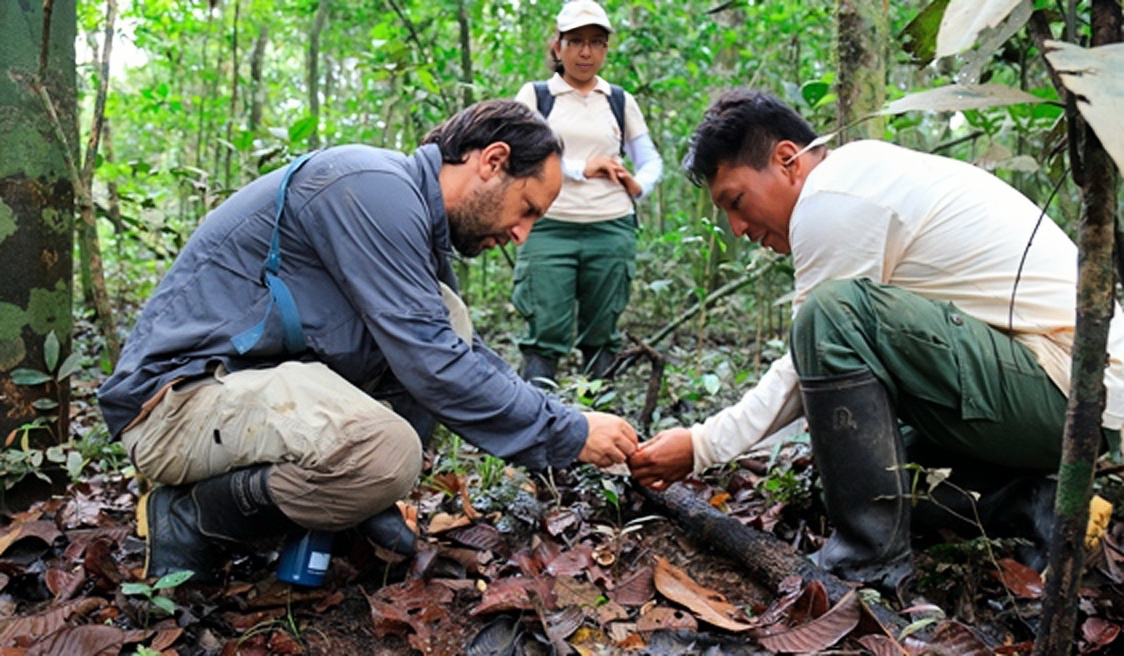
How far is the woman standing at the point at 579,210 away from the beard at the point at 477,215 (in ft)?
7.16

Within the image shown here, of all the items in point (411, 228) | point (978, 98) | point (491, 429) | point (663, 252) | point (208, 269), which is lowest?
point (663, 252)

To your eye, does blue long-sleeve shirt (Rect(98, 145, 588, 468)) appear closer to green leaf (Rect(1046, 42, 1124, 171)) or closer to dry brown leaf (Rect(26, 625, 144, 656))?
dry brown leaf (Rect(26, 625, 144, 656))

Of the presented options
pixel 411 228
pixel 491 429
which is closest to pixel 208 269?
pixel 411 228

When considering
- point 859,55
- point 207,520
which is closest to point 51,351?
point 207,520

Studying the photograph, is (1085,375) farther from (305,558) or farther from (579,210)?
(579,210)

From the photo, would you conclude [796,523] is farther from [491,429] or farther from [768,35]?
[768,35]

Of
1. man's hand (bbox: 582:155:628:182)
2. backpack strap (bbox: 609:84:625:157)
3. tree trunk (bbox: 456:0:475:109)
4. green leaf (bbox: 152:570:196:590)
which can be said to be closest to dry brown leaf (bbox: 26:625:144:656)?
green leaf (bbox: 152:570:196:590)

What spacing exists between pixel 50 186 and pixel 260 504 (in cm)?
143

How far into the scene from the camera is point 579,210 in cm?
518

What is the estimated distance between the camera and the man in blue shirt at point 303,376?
2533 millimetres

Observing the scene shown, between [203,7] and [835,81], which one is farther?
[203,7]

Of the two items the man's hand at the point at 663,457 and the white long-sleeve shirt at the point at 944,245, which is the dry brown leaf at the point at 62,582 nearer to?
the man's hand at the point at 663,457

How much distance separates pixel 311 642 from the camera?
2.45 meters

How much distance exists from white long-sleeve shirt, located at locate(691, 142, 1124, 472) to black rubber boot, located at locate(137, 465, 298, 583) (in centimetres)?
159
